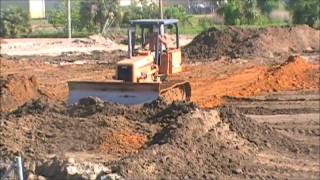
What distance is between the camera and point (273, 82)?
2323cm

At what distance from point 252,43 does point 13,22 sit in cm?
2173

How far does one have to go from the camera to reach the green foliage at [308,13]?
40875 mm

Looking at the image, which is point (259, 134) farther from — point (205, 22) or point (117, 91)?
point (205, 22)

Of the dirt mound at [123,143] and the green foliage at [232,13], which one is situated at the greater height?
the green foliage at [232,13]

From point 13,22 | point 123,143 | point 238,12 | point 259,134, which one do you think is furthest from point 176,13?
point 123,143

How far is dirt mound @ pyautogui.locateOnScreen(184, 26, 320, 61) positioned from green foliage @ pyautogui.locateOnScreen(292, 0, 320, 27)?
17.3ft

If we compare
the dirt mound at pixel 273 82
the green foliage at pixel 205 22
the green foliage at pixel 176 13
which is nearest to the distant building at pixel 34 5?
the green foliage at pixel 176 13

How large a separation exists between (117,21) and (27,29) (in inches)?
243

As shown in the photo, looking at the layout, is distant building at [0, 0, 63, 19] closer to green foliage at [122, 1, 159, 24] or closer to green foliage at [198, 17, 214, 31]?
green foliage at [122, 1, 159, 24]

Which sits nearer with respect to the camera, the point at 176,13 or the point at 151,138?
the point at 151,138

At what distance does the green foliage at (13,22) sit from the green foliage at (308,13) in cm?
1828

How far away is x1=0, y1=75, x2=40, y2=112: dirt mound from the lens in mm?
19656

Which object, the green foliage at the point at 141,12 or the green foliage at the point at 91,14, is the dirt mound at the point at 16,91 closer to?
the green foliage at the point at 141,12

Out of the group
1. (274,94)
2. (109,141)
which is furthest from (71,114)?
(274,94)
